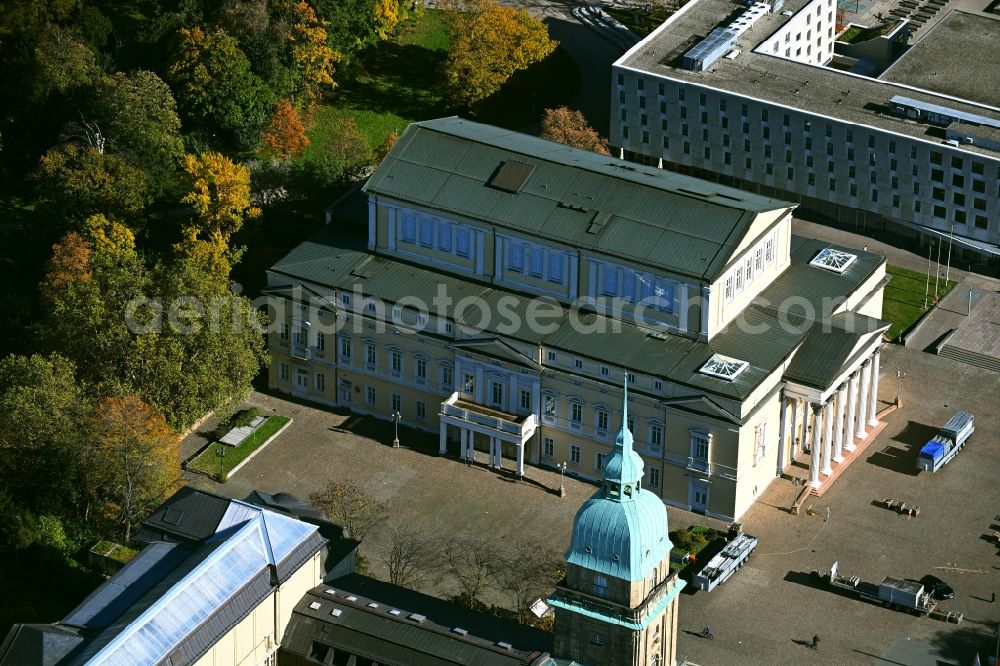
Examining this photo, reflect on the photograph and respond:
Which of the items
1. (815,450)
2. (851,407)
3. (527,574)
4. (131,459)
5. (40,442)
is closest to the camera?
(527,574)

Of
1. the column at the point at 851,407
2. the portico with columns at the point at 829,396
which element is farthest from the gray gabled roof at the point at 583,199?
the column at the point at 851,407

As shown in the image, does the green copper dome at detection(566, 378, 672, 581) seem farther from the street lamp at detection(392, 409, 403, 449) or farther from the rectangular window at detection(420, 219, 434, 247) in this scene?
the rectangular window at detection(420, 219, 434, 247)

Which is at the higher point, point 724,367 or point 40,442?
point 724,367

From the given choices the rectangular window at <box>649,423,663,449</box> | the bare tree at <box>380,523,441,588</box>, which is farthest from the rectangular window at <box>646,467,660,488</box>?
the bare tree at <box>380,523,441,588</box>

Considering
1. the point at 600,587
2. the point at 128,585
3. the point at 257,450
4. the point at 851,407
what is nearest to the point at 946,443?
the point at 851,407

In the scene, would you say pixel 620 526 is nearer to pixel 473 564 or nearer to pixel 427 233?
pixel 473 564

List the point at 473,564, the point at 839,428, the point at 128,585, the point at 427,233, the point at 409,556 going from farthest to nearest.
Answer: the point at 427,233 → the point at 839,428 → the point at 473,564 → the point at 409,556 → the point at 128,585

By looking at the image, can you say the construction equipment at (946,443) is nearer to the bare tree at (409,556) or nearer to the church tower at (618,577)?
the bare tree at (409,556)
